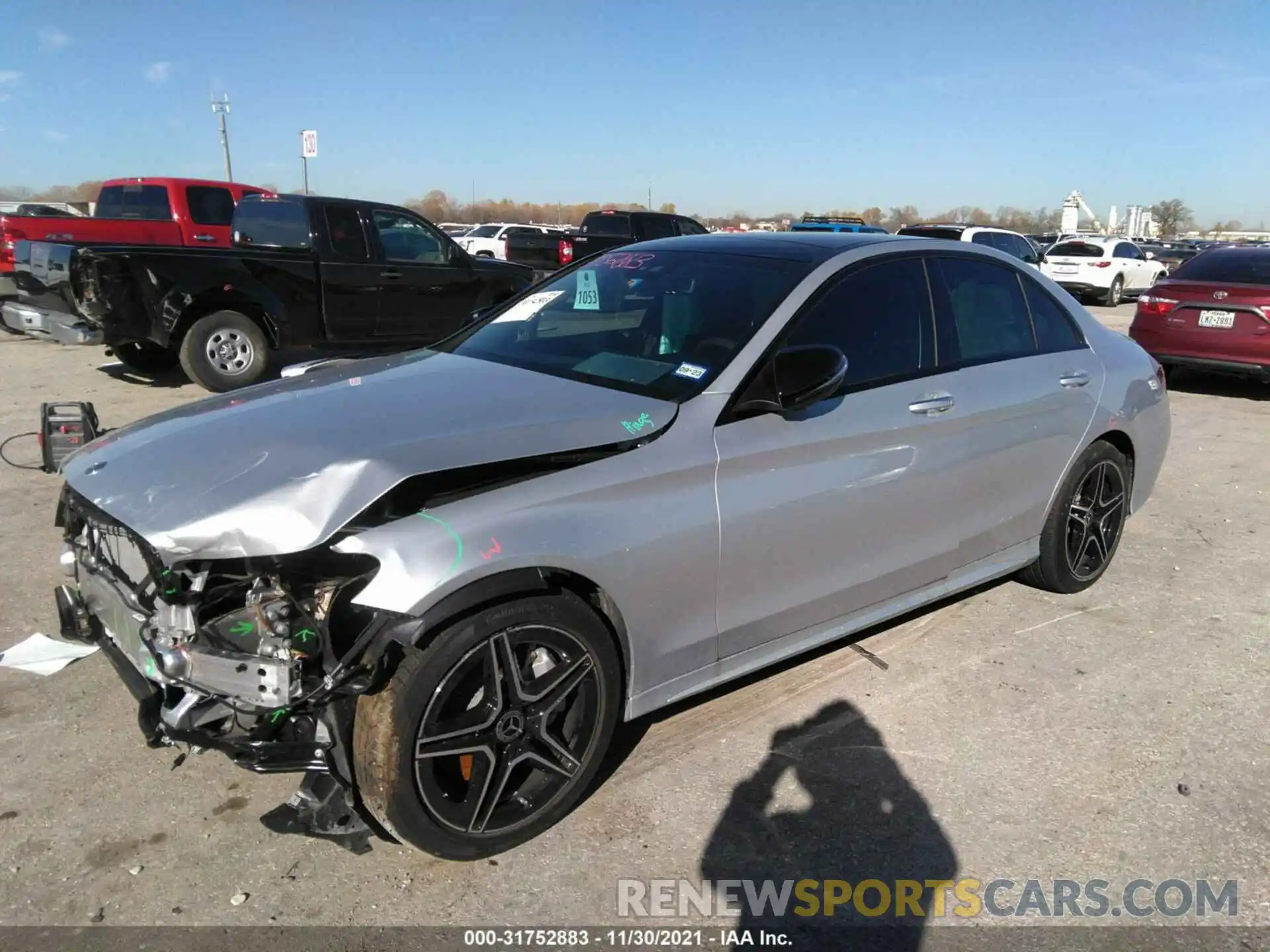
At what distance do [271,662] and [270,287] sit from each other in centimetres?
752

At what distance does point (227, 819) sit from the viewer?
2908 mm

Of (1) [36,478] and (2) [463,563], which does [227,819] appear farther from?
(1) [36,478]

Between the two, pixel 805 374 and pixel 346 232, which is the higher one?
pixel 346 232

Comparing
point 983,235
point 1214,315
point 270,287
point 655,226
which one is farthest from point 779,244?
point 983,235

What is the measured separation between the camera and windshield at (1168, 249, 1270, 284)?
10.1 metres

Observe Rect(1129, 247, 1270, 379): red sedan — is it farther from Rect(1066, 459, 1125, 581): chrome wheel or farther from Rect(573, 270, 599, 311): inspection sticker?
Rect(573, 270, 599, 311): inspection sticker

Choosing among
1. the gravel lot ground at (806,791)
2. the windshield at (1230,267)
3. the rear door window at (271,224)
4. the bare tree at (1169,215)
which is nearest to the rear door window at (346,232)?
the rear door window at (271,224)

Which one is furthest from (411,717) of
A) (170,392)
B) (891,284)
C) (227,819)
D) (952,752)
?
(170,392)

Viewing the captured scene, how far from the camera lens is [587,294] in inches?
157

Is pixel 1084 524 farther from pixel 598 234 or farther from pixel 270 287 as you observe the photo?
pixel 598 234

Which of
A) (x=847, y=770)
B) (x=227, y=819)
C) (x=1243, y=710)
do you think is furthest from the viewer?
(x=1243, y=710)

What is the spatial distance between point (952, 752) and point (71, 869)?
2795mm

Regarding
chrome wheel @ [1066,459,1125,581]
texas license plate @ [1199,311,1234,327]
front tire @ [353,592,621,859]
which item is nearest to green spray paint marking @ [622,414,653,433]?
front tire @ [353,592,621,859]

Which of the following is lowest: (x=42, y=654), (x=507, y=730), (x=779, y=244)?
(x=42, y=654)
